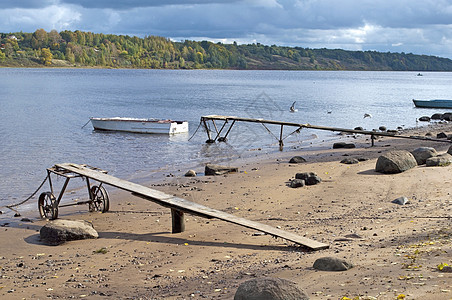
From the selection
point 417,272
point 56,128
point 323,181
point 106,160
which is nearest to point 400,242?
point 417,272

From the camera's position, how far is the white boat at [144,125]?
109ft

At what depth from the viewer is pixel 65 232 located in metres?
10.3

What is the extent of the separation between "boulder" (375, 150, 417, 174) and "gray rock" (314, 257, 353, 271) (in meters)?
8.61

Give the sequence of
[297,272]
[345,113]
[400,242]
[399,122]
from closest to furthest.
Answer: [297,272] → [400,242] → [399,122] → [345,113]

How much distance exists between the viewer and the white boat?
33344 millimetres

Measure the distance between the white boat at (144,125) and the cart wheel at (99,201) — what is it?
1977 centimetres

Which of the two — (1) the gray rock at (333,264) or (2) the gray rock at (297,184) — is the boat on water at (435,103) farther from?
(1) the gray rock at (333,264)

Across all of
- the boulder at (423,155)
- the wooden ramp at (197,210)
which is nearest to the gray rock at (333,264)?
the wooden ramp at (197,210)

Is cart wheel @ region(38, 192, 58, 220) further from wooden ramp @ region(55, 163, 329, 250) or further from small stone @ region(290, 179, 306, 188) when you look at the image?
small stone @ region(290, 179, 306, 188)

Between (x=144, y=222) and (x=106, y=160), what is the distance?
41.3ft

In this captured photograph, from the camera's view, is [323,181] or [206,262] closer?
[206,262]

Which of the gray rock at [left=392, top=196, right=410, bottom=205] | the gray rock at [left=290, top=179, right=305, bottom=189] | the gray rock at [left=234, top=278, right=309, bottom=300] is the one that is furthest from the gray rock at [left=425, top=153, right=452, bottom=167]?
the gray rock at [left=234, top=278, right=309, bottom=300]

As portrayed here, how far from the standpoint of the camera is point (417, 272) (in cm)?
657

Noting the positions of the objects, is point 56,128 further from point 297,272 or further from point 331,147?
point 297,272
